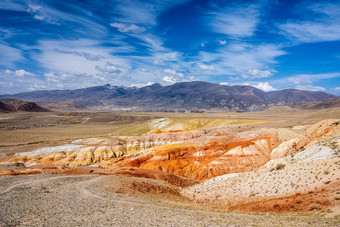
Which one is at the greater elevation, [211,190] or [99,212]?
[99,212]

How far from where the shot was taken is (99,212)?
1584 cm

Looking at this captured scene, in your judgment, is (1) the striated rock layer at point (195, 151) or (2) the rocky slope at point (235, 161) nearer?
(2) the rocky slope at point (235, 161)

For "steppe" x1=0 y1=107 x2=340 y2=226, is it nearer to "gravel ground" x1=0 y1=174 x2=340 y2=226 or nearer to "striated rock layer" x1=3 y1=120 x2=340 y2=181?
"gravel ground" x1=0 y1=174 x2=340 y2=226

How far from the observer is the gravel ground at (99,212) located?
1373 centimetres

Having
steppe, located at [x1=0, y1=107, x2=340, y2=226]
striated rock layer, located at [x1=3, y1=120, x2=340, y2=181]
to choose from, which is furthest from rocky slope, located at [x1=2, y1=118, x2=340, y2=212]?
steppe, located at [x1=0, y1=107, x2=340, y2=226]

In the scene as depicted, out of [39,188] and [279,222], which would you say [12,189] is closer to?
[39,188]

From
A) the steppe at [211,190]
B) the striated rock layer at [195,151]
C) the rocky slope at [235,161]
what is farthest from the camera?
the striated rock layer at [195,151]

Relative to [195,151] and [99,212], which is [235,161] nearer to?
[195,151]

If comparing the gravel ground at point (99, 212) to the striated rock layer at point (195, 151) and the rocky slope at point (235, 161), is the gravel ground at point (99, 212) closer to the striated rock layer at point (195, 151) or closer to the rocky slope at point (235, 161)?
the rocky slope at point (235, 161)

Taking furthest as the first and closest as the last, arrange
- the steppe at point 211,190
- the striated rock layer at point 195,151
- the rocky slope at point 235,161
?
the striated rock layer at point 195,151 → the rocky slope at point 235,161 → the steppe at point 211,190

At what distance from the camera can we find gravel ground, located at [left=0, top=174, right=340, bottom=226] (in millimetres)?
13727

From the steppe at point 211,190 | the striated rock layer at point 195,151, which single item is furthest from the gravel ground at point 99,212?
the striated rock layer at point 195,151

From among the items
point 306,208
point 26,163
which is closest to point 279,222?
point 306,208

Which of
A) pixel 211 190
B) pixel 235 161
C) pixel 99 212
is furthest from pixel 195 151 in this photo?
pixel 99 212
